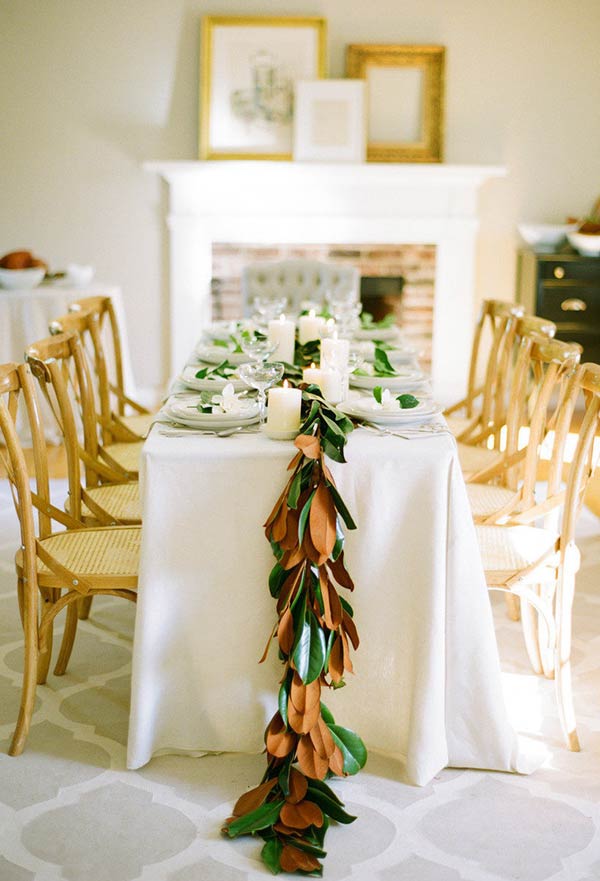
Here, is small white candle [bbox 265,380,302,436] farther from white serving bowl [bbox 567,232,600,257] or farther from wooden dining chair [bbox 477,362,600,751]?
white serving bowl [bbox 567,232,600,257]

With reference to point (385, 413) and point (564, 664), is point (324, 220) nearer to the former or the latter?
point (385, 413)

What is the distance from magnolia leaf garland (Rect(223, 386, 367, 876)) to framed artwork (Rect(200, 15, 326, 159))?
4.02 m

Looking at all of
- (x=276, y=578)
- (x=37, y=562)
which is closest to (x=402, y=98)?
(x=37, y=562)

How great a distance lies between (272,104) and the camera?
5.83 meters

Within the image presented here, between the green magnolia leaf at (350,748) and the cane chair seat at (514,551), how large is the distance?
0.48 m

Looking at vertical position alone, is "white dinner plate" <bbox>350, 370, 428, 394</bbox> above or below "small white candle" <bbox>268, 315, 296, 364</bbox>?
below

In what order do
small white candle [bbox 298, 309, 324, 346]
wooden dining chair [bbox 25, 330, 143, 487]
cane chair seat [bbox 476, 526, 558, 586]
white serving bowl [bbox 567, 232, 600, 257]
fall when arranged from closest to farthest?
cane chair seat [bbox 476, 526, 558, 586] < wooden dining chair [bbox 25, 330, 143, 487] < small white candle [bbox 298, 309, 324, 346] < white serving bowl [bbox 567, 232, 600, 257]

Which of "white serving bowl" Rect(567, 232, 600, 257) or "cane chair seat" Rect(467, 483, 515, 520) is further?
"white serving bowl" Rect(567, 232, 600, 257)

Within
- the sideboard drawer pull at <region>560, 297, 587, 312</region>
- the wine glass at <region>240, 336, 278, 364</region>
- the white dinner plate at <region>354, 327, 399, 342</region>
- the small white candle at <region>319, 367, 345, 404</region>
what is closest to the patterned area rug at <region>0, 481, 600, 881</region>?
the small white candle at <region>319, 367, 345, 404</region>

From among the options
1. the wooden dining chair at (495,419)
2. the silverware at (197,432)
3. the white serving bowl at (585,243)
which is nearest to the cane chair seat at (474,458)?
the wooden dining chair at (495,419)

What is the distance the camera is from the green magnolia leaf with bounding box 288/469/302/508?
204 cm

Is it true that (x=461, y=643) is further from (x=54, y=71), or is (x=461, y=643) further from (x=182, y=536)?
(x=54, y=71)

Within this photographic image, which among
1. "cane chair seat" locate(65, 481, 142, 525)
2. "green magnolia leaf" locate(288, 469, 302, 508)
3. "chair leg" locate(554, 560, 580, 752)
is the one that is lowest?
"chair leg" locate(554, 560, 580, 752)

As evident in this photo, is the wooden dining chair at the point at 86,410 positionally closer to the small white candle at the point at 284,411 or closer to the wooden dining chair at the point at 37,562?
the wooden dining chair at the point at 37,562
